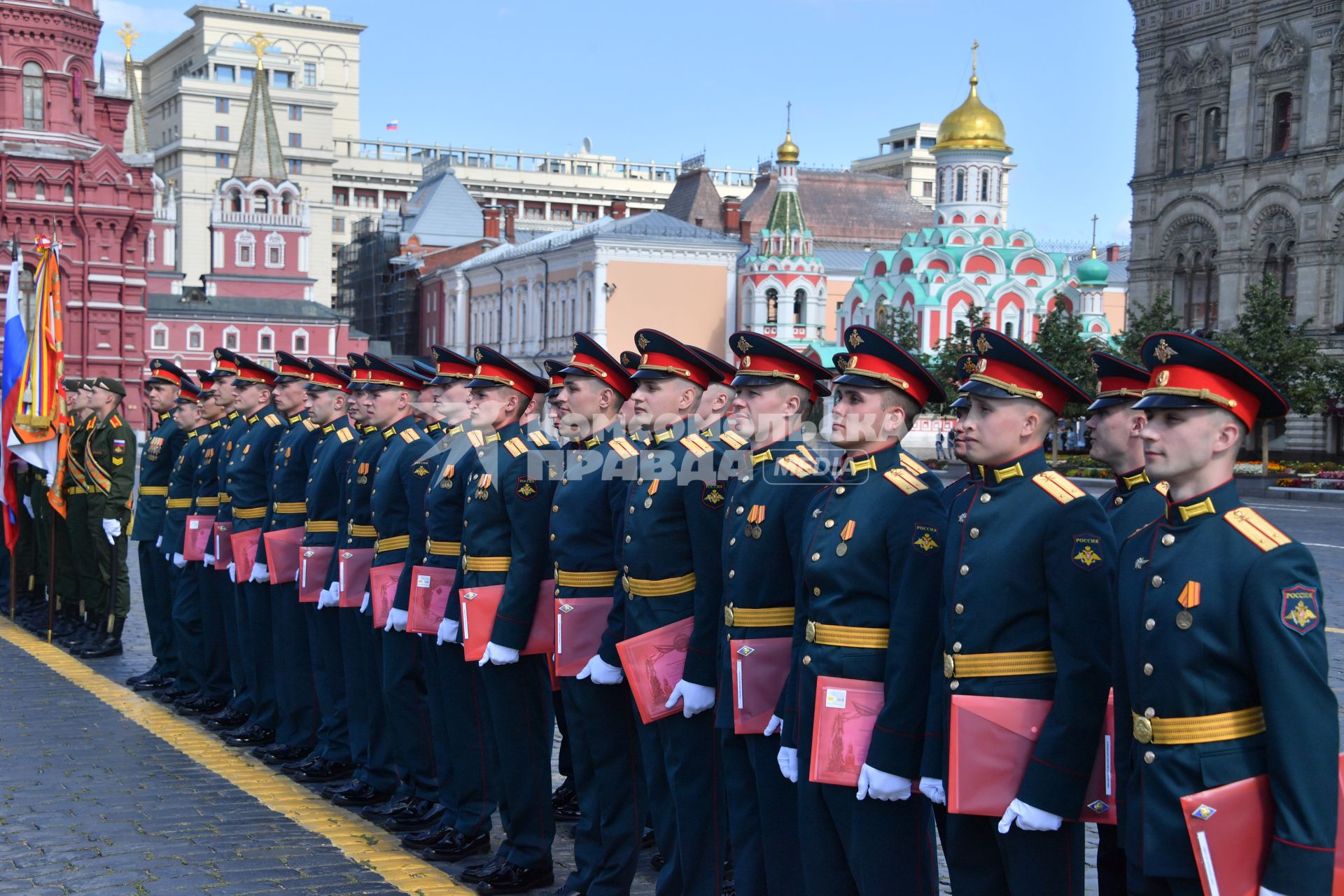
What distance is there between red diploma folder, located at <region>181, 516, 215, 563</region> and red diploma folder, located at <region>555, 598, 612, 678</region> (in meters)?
3.84

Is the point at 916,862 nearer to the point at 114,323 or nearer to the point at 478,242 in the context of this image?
the point at 114,323

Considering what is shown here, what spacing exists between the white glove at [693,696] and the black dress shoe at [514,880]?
47.8 inches

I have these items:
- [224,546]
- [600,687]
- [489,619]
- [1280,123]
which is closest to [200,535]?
[224,546]

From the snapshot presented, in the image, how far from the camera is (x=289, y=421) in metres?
8.00

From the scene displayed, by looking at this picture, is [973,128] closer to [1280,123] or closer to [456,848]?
[1280,123]

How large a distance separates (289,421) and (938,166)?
176 feet

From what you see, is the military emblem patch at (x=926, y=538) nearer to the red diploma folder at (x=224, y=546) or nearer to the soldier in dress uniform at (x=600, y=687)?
the soldier in dress uniform at (x=600, y=687)

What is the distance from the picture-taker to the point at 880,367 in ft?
13.7

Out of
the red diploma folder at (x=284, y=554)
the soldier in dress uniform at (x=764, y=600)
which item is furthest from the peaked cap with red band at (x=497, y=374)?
the red diploma folder at (x=284, y=554)

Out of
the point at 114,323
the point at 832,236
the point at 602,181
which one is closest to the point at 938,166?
the point at 832,236

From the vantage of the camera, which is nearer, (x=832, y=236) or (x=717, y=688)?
(x=717, y=688)

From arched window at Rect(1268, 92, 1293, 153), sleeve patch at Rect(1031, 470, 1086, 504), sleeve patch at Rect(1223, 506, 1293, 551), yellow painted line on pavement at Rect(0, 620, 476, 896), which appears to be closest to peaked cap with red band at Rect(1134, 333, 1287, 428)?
sleeve patch at Rect(1223, 506, 1293, 551)

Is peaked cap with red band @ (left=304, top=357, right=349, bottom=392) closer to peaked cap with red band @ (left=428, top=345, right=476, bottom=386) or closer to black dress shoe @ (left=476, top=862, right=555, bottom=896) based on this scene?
peaked cap with red band @ (left=428, top=345, right=476, bottom=386)

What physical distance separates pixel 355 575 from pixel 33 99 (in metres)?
43.8
